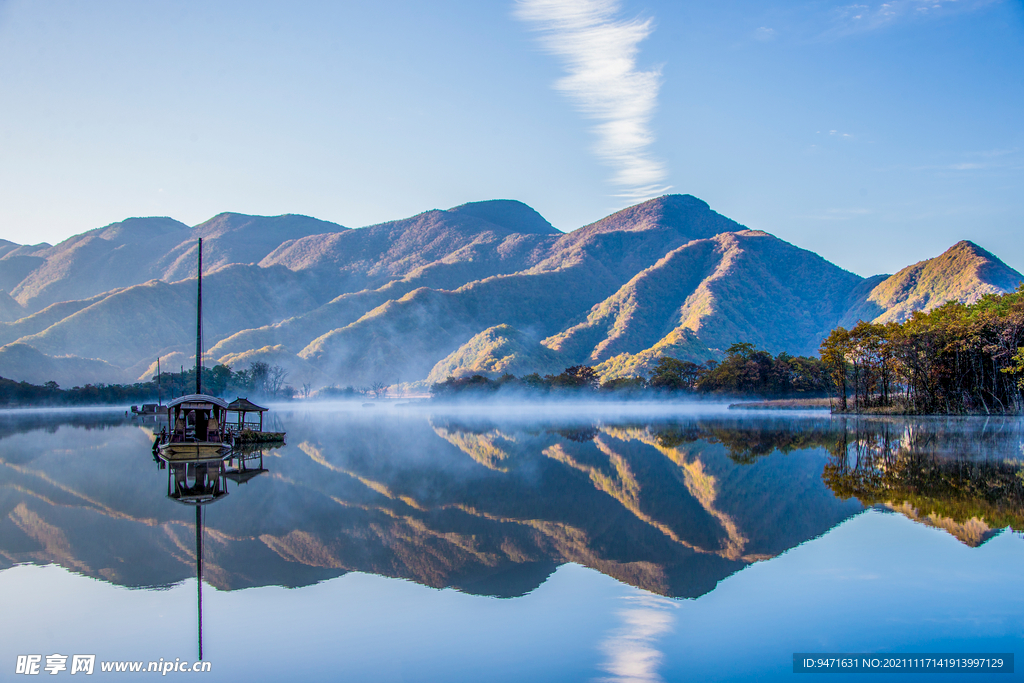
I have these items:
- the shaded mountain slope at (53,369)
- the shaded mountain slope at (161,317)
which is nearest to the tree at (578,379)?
the shaded mountain slope at (161,317)

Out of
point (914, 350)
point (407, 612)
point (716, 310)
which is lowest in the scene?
point (407, 612)

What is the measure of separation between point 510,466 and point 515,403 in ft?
218

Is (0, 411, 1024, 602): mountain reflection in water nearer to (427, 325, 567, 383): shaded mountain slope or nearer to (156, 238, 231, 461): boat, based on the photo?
(156, 238, 231, 461): boat

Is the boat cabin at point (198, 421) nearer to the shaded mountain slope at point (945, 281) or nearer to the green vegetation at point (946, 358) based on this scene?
the green vegetation at point (946, 358)

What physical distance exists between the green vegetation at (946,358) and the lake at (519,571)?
75.3 ft

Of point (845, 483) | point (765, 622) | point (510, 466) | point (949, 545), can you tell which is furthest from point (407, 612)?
point (510, 466)

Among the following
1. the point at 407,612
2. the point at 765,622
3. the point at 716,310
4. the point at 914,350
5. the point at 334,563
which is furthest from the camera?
the point at 716,310

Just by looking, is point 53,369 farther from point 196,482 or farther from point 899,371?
point 899,371

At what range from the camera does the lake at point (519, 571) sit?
227 inches

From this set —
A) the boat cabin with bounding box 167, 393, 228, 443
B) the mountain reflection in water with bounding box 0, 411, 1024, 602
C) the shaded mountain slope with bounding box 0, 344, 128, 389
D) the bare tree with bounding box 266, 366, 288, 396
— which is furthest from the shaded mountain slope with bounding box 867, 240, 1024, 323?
the shaded mountain slope with bounding box 0, 344, 128, 389

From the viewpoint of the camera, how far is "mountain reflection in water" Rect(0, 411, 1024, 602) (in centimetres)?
809

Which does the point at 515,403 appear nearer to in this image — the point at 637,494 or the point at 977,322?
the point at 977,322

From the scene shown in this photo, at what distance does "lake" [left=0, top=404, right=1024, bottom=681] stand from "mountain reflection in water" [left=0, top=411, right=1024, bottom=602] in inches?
2.2

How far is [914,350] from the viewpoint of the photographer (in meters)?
38.7
